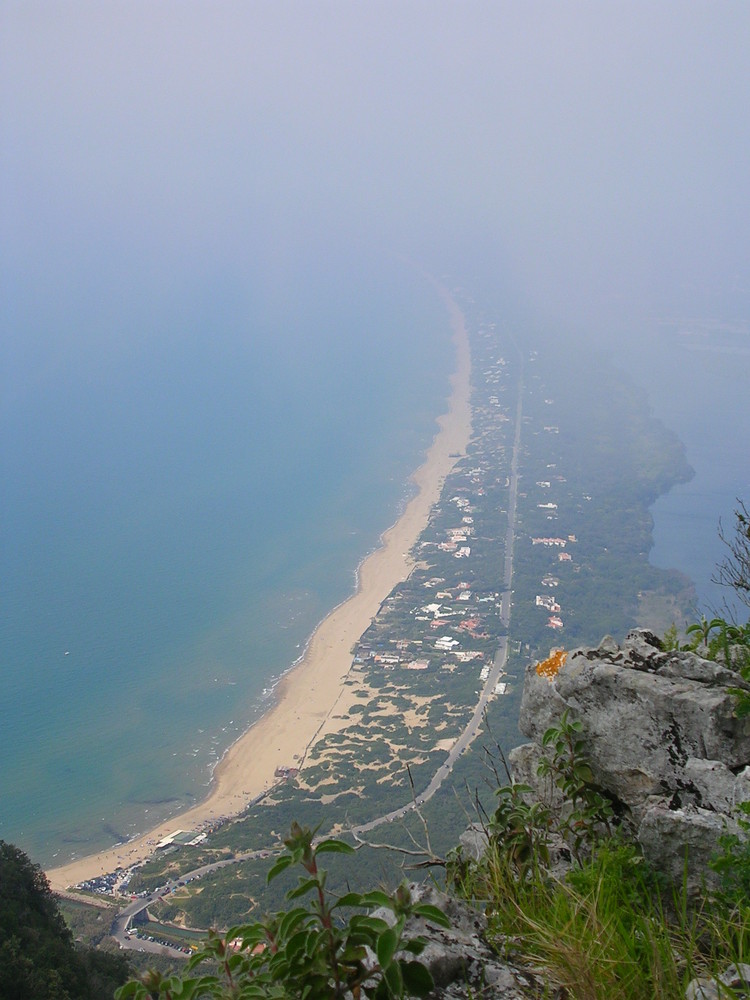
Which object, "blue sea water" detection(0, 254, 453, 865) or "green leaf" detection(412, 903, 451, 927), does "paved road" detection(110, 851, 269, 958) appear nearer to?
"blue sea water" detection(0, 254, 453, 865)

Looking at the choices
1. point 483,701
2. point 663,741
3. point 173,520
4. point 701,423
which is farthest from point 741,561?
point 701,423

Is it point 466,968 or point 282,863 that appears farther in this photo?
point 466,968

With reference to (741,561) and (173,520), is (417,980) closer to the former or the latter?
(741,561)

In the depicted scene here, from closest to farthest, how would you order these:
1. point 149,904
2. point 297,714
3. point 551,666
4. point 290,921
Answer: point 290,921 → point 551,666 → point 149,904 → point 297,714

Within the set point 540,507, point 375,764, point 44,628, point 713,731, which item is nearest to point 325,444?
point 540,507

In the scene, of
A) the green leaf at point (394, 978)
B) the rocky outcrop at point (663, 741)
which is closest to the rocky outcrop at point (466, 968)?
the green leaf at point (394, 978)
